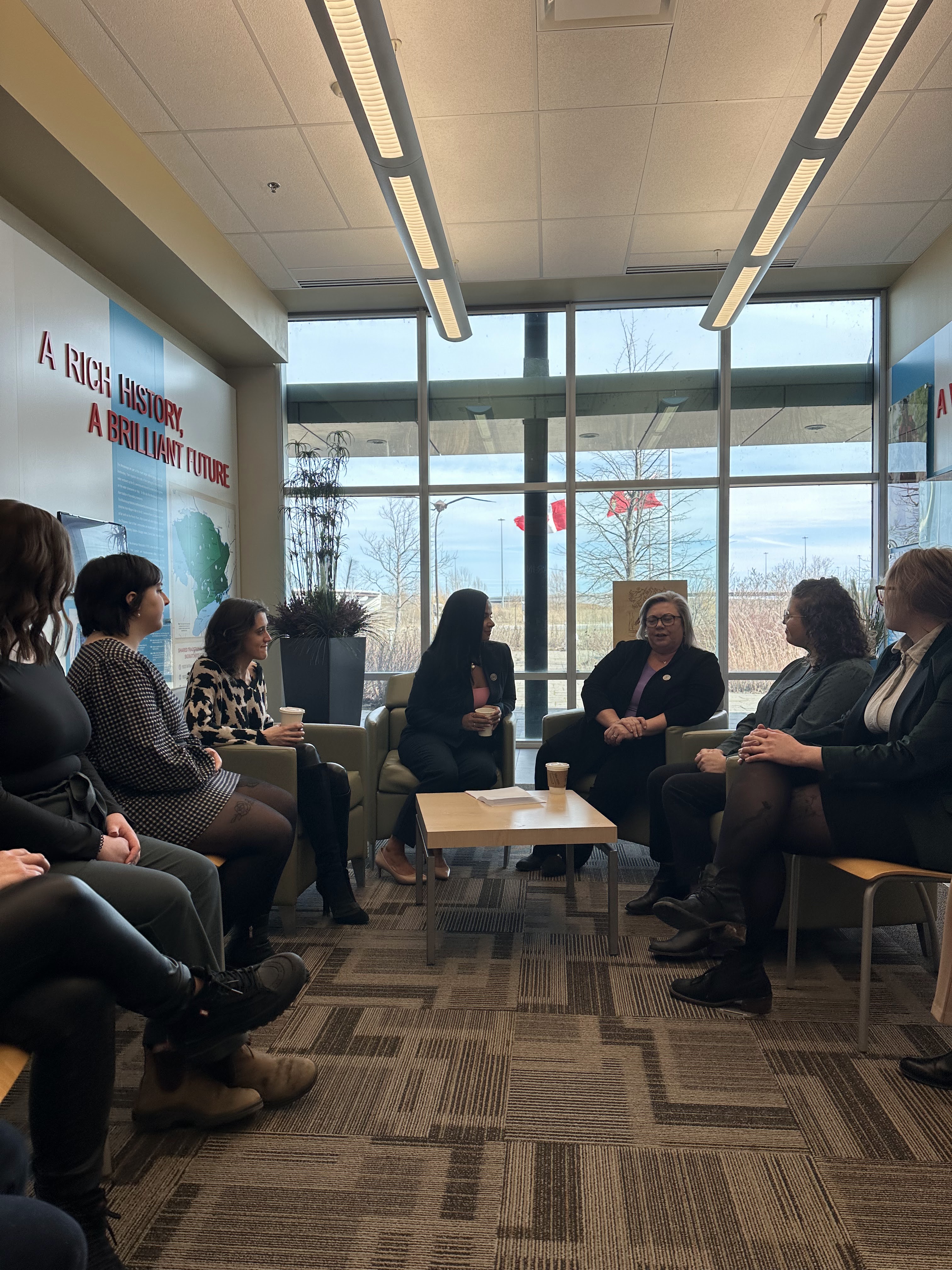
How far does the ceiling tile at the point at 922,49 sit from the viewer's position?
3521 mm

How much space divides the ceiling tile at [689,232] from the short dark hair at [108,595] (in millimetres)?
4304

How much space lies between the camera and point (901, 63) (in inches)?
151

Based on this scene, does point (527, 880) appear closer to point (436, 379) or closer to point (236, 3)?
point (236, 3)

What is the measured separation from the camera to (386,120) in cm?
331

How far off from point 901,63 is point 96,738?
439 centimetres

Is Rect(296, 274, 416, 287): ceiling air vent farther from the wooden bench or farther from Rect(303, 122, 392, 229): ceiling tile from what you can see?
the wooden bench

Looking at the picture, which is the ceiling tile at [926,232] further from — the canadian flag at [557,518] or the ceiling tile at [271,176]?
the ceiling tile at [271,176]

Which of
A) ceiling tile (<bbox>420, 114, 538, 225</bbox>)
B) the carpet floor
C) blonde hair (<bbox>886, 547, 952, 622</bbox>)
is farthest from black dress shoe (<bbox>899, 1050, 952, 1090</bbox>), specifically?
ceiling tile (<bbox>420, 114, 538, 225</bbox>)

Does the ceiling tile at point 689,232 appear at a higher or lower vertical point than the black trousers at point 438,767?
higher

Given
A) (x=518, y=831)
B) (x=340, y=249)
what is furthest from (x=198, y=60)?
(x=518, y=831)

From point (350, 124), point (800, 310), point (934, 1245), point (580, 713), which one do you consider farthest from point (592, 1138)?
point (800, 310)

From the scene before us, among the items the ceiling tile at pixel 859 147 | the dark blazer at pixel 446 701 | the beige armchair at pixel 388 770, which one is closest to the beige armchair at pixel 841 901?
the beige armchair at pixel 388 770

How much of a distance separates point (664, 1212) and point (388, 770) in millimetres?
2579

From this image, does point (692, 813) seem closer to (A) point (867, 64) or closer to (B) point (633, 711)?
(B) point (633, 711)
